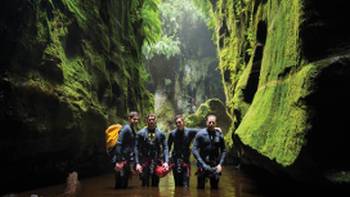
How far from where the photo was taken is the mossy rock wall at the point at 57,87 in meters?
7.64

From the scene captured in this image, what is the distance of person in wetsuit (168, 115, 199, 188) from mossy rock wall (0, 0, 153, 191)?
9.02 ft

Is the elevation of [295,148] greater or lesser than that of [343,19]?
lesser

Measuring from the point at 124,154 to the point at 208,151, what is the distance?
2013 millimetres

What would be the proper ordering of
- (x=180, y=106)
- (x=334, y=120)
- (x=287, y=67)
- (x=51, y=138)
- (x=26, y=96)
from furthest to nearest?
1. (x=180, y=106)
2. (x=51, y=138)
3. (x=26, y=96)
4. (x=287, y=67)
5. (x=334, y=120)

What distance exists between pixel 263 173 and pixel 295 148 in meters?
5.33

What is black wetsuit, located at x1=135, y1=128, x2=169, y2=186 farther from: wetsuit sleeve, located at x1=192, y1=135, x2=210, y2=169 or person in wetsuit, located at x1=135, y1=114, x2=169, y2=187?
wetsuit sleeve, located at x1=192, y1=135, x2=210, y2=169

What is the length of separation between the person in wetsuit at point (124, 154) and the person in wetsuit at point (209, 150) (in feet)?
5.10

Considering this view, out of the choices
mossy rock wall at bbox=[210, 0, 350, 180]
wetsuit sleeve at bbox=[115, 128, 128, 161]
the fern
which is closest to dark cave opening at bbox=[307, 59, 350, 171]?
mossy rock wall at bbox=[210, 0, 350, 180]

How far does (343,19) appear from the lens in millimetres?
5402

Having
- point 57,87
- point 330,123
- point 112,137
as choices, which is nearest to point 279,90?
point 330,123

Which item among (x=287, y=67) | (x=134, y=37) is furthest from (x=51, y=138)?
(x=134, y=37)

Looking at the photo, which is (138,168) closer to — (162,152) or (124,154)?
(124,154)

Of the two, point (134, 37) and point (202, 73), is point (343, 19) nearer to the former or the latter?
point (134, 37)

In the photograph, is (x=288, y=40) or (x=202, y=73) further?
(x=202, y=73)
